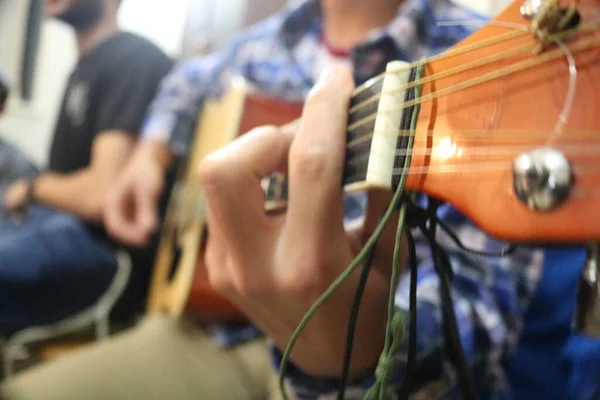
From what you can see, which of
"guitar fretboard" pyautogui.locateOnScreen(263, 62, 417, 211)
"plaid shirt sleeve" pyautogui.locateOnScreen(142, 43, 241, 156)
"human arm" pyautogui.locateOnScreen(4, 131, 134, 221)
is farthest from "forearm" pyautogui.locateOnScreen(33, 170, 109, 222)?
"guitar fretboard" pyautogui.locateOnScreen(263, 62, 417, 211)

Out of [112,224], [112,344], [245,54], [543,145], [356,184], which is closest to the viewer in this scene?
[543,145]

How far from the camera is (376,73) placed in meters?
0.62

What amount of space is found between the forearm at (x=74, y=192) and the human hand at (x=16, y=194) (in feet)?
0.08

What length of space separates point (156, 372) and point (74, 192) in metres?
0.49

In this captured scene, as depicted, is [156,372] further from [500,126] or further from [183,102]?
[500,126]

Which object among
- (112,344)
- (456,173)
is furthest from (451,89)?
(112,344)

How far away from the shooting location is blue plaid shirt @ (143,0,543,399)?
420mm

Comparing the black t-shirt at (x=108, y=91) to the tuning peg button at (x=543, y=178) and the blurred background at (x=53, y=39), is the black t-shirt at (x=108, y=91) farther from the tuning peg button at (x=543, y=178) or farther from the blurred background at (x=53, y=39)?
the tuning peg button at (x=543, y=178)

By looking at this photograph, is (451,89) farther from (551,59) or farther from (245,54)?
(245,54)

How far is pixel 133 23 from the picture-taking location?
3.31ft

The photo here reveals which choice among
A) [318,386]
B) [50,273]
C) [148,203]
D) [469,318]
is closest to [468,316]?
[469,318]

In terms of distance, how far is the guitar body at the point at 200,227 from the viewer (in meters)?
0.68

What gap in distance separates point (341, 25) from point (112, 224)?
0.58 metres

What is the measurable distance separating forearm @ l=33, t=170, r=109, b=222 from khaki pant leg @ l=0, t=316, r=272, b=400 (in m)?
0.34
